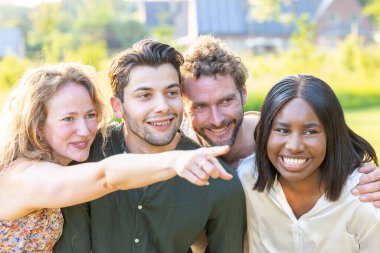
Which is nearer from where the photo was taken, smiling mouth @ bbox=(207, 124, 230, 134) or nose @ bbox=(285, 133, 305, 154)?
nose @ bbox=(285, 133, 305, 154)

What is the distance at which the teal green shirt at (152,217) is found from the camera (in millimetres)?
3531

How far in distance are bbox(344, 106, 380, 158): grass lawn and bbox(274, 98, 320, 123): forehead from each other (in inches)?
345

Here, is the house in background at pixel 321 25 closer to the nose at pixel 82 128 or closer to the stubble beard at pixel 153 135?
the stubble beard at pixel 153 135

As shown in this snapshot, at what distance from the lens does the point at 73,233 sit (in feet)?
11.5

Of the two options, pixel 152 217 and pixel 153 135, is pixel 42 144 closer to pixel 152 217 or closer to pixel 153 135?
pixel 153 135

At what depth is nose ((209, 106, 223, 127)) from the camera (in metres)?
4.05

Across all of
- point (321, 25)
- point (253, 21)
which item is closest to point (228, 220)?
point (253, 21)

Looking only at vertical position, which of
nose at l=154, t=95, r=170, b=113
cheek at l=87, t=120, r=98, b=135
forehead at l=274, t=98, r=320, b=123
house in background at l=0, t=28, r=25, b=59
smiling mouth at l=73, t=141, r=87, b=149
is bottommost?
house in background at l=0, t=28, r=25, b=59

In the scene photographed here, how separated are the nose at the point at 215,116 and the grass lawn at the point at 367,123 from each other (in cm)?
832

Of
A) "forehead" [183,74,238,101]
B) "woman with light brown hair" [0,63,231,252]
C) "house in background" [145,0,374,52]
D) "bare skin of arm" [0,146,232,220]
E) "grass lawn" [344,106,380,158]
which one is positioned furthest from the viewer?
"house in background" [145,0,374,52]

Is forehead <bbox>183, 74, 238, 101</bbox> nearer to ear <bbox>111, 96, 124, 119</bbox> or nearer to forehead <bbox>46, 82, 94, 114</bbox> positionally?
ear <bbox>111, 96, 124, 119</bbox>

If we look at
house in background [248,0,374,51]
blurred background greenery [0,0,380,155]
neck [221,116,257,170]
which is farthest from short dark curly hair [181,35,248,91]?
house in background [248,0,374,51]

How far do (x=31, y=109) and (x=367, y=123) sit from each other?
14.5m

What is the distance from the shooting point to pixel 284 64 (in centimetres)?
2870
